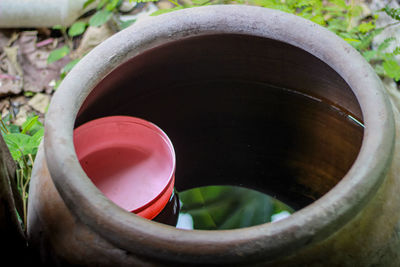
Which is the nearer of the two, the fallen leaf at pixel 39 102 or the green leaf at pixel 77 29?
the fallen leaf at pixel 39 102

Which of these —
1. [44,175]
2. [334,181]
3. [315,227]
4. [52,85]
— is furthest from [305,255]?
[52,85]

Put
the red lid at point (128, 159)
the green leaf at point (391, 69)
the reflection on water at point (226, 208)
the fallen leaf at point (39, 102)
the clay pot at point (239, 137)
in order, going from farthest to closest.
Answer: the fallen leaf at point (39, 102), the green leaf at point (391, 69), the reflection on water at point (226, 208), the red lid at point (128, 159), the clay pot at point (239, 137)

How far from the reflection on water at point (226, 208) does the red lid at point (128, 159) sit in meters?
0.23

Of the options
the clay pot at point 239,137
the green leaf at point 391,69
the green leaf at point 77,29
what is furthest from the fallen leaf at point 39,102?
the green leaf at point 391,69

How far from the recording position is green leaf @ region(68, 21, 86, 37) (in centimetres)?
228

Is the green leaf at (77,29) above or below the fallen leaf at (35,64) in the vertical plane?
above

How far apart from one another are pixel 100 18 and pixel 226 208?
1.23 m

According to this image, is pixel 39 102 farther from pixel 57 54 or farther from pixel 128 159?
pixel 128 159

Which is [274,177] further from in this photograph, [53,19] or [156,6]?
[53,19]

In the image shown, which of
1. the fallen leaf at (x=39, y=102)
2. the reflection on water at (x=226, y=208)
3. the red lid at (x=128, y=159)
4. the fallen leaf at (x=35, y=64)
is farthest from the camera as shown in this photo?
the fallen leaf at (x=35, y=64)

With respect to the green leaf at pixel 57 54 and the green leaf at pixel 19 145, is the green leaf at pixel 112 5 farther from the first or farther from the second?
the green leaf at pixel 19 145

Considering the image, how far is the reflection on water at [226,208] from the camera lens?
1.48 metres

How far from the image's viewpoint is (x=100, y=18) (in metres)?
2.26

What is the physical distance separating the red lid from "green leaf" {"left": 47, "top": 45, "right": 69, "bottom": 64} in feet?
3.56
